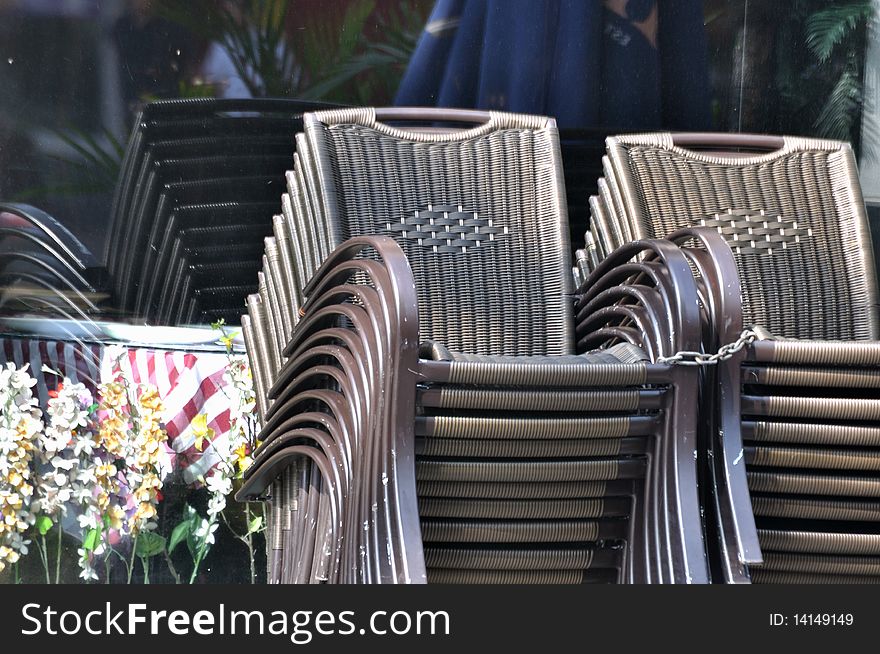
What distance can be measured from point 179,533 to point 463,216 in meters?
1.16

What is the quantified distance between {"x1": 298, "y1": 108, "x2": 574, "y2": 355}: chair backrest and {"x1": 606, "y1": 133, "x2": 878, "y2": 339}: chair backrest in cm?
25

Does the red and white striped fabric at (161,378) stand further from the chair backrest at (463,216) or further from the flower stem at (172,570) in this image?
the chair backrest at (463,216)

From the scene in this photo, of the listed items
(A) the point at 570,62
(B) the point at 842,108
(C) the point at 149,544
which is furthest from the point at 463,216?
(B) the point at 842,108

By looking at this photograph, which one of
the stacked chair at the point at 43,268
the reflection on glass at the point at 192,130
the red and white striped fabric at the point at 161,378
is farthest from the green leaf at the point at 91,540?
the stacked chair at the point at 43,268

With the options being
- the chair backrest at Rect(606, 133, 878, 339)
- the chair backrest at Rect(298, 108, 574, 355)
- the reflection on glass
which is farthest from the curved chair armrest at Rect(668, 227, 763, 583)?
the reflection on glass

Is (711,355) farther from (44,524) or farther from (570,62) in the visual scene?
(44,524)

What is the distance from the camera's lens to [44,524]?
2.91 m

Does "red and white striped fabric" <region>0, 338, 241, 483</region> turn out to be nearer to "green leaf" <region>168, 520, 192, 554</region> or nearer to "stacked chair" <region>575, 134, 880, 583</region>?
"green leaf" <region>168, 520, 192, 554</region>

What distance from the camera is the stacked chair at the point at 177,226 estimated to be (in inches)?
119

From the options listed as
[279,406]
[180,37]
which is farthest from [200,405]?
[180,37]

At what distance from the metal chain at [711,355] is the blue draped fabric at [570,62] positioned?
1473 millimetres

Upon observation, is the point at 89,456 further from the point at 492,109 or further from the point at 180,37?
the point at 492,109

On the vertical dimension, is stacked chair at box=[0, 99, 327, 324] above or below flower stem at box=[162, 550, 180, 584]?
above

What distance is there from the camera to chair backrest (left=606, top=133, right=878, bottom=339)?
114 inches
